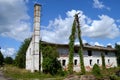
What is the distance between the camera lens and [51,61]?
41.2 metres

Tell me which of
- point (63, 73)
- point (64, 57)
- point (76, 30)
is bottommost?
point (63, 73)

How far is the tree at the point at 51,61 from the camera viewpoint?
4122 centimetres

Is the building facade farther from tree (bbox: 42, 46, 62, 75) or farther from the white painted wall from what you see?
tree (bbox: 42, 46, 62, 75)

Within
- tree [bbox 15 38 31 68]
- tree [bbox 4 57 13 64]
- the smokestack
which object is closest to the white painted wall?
the smokestack

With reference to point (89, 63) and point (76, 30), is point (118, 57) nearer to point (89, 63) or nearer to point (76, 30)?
point (89, 63)

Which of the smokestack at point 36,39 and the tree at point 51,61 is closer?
the tree at point 51,61

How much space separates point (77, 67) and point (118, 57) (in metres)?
14.9

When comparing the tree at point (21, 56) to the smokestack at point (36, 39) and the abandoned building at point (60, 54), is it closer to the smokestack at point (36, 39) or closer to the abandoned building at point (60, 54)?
the abandoned building at point (60, 54)

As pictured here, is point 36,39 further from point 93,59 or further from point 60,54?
point 93,59

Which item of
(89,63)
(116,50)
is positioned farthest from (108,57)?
(89,63)

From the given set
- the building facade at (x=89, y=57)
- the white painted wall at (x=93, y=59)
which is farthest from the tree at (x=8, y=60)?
the white painted wall at (x=93, y=59)

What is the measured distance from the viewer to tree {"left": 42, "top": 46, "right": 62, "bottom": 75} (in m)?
41.2

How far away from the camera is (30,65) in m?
48.4

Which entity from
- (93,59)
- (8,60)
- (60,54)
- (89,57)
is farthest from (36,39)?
(8,60)
